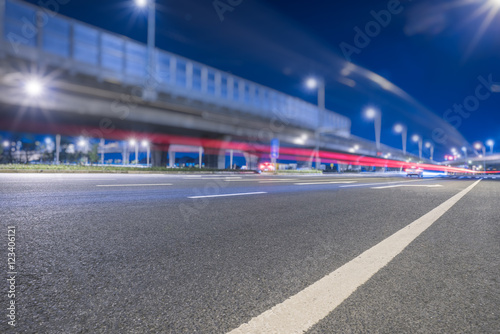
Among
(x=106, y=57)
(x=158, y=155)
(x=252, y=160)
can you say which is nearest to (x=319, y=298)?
(x=106, y=57)

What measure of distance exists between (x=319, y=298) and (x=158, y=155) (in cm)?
3943

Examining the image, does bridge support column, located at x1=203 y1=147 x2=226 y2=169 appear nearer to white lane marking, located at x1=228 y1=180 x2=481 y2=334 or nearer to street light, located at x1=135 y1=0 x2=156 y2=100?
street light, located at x1=135 y1=0 x2=156 y2=100

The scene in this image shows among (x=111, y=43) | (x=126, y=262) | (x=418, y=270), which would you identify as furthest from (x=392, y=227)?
(x=111, y=43)

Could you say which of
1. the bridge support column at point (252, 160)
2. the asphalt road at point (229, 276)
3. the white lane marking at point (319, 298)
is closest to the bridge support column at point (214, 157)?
the bridge support column at point (252, 160)

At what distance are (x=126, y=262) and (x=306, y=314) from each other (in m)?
1.35

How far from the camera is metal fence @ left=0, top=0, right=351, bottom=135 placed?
19016 mm

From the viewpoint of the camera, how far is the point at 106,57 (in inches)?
931

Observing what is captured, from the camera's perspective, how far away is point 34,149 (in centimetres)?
6956

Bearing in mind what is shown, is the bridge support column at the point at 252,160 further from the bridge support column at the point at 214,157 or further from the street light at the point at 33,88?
the street light at the point at 33,88

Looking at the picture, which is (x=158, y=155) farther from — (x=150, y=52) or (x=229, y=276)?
(x=229, y=276)

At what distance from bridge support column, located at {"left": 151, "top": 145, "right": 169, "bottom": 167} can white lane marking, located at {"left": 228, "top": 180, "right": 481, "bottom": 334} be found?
126 ft

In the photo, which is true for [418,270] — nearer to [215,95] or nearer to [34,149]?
[215,95]

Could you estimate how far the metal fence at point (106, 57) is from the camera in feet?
62.4

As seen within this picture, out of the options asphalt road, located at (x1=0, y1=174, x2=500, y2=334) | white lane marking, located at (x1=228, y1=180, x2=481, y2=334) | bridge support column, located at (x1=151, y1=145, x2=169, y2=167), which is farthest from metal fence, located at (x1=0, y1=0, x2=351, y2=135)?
white lane marking, located at (x1=228, y1=180, x2=481, y2=334)
